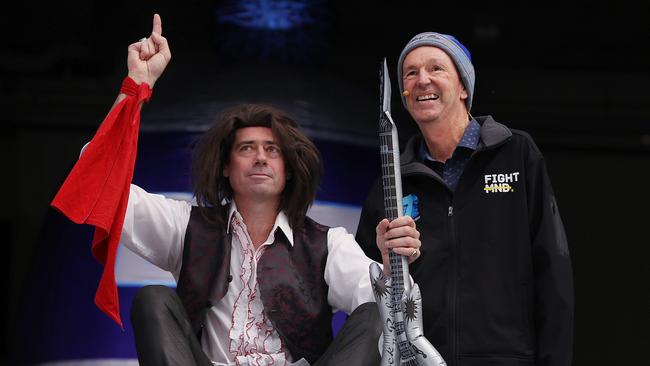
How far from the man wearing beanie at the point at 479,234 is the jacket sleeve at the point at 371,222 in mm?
96

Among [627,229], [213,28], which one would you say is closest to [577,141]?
[627,229]

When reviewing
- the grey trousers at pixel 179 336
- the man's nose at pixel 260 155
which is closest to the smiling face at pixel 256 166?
the man's nose at pixel 260 155

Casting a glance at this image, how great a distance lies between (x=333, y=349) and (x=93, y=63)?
4738mm

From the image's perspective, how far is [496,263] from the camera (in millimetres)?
2738

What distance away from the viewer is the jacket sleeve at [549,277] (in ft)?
8.74

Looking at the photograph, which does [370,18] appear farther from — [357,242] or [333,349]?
[333,349]

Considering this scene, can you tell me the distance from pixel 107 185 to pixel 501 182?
91 centimetres

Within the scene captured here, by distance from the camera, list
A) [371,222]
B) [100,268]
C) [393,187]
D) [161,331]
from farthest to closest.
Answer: [100,268] < [371,222] < [393,187] < [161,331]

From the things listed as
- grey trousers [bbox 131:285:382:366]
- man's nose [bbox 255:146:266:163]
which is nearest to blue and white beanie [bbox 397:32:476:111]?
man's nose [bbox 255:146:266:163]

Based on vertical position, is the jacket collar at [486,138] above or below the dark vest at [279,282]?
above

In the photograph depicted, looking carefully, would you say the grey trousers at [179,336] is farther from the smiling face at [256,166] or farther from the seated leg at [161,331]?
the smiling face at [256,166]

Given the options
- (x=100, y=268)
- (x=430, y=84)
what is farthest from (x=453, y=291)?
(x=100, y=268)

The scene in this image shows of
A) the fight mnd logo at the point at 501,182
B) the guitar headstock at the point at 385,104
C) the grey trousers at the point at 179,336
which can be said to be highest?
the guitar headstock at the point at 385,104

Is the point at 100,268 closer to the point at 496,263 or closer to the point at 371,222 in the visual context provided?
the point at 371,222
